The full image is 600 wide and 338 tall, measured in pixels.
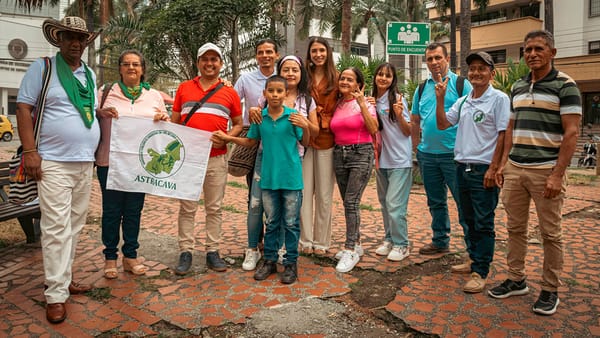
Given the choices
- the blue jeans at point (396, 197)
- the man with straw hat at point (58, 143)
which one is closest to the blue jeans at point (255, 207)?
the blue jeans at point (396, 197)

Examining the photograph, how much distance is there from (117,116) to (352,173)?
2158mm

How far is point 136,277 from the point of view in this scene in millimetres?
4320

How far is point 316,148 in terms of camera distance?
457cm

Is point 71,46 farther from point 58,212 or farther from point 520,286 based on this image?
point 520,286

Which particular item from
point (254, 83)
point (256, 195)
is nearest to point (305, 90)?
point (254, 83)

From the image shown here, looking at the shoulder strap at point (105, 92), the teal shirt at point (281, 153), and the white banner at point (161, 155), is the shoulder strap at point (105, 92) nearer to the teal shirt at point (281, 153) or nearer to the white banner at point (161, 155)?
the white banner at point (161, 155)

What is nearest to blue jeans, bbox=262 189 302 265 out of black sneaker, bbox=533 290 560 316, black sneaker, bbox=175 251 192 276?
black sneaker, bbox=175 251 192 276

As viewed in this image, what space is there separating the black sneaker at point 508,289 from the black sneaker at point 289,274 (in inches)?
63.8

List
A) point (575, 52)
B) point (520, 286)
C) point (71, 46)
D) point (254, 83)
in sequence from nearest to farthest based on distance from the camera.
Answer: point (71, 46), point (520, 286), point (254, 83), point (575, 52)

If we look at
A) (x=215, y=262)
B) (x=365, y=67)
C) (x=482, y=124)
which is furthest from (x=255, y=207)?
(x=365, y=67)

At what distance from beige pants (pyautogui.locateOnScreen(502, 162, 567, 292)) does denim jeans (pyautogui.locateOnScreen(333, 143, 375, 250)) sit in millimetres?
1257

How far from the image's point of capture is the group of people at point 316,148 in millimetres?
3479

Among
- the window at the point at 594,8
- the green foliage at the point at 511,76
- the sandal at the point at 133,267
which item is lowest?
the sandal at the point at 133,267

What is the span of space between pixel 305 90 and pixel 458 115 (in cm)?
139
